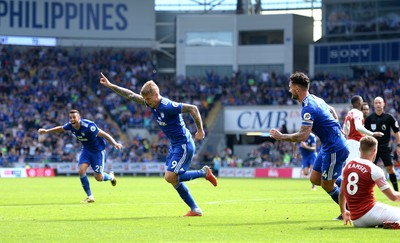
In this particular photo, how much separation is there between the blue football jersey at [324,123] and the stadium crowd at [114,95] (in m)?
39.5

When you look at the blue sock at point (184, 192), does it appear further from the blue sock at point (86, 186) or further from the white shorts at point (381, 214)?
the blue sock at point (86, 186)

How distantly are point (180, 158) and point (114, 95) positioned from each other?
4933 centimetres

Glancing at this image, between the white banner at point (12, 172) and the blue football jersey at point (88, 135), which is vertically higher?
the blue football jersey at point (88, 135)

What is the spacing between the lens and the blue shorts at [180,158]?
1656cm

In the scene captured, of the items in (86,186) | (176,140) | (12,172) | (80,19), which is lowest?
(12,172)

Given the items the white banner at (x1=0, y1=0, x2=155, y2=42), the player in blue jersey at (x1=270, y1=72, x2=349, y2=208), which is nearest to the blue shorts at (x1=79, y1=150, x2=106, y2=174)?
the player in blue jersey at (x1=270, y1=72, x2=349, y2=208)

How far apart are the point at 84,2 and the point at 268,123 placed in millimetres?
19216

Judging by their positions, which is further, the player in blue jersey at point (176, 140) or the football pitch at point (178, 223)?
the player in blue jersey at point (176, 140)

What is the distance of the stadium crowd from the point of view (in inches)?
Answer: 2275

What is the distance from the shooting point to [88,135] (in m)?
23.8

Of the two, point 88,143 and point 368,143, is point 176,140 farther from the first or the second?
point 88,143

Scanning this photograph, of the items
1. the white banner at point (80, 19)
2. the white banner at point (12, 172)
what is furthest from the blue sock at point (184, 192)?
the white banner at point (80, 19)

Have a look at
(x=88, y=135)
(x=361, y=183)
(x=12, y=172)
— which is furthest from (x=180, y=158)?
(x=12, y=172)

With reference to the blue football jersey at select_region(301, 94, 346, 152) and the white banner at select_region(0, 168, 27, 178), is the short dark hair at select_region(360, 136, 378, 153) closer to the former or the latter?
the blue football jersey at select_region(301, 94, 346, 152)
